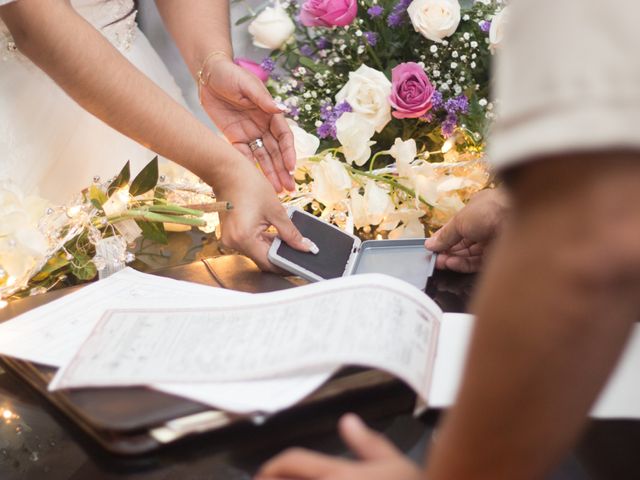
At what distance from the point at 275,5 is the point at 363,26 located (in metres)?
0.30

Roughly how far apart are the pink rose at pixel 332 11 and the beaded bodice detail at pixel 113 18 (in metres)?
0.49

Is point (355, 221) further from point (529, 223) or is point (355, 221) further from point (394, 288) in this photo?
point (529, 223)

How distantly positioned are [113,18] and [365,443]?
145 cm

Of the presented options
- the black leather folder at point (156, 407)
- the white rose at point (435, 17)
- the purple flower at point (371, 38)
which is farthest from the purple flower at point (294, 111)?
the black leather folder at point (156, 407)

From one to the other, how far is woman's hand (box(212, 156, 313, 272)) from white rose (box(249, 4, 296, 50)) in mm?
586

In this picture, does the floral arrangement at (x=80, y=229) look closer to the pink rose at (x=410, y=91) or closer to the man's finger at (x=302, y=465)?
the pink rose at (x=410, y=91)

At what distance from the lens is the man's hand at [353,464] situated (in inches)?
23.9

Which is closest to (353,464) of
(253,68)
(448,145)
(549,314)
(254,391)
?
(254,391)

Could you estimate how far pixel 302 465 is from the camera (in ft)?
2.08

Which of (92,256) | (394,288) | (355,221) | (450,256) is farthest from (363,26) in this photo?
(394,288)

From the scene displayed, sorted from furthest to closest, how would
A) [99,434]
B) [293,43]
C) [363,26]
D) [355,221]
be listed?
1. [293,43]
2. [363,26]
3. [355,221]
4. [99,434]

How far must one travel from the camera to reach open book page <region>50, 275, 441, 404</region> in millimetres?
759

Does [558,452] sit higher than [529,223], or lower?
lower

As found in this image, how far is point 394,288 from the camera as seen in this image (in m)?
0.87
